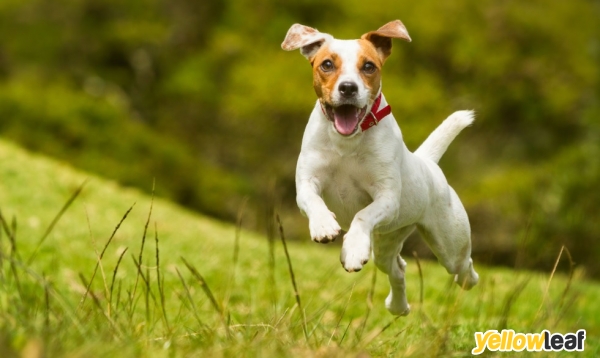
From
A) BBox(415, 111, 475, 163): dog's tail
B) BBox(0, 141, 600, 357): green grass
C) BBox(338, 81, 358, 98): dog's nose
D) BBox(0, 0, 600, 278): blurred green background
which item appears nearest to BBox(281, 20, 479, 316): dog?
BBox(338, 81, 358, 98): dog's nose

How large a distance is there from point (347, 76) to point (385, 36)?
21.0 inches

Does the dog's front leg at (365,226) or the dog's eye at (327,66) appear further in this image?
the dog's eye at (327,66)

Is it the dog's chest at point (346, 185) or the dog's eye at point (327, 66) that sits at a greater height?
the dog's eye at point (327, 66)

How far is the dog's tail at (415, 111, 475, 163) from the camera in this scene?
5953mm

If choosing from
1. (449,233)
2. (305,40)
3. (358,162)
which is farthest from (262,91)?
(358,162)

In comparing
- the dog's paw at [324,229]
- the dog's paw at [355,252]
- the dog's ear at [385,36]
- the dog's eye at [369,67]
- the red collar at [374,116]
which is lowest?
the dog's paw at [355,252]

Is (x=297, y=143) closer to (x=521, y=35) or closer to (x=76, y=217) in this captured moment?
(x=521, y=35)

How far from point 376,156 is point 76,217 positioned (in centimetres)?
901

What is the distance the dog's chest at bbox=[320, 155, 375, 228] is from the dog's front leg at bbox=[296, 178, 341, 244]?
0.39 ft

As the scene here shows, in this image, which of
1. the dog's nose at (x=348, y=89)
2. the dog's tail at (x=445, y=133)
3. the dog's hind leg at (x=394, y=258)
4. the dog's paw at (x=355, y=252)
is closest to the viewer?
the dog's paw at (x=355, y=252)

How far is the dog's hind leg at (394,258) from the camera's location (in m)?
5.51

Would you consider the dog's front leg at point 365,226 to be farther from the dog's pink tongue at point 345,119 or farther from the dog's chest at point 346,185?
the dog's pink tongue at point 345,119

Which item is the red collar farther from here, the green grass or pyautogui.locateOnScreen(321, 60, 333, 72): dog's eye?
the green grass

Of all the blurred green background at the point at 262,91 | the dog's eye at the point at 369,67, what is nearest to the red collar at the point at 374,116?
the dog's eye at the point at 369,67
